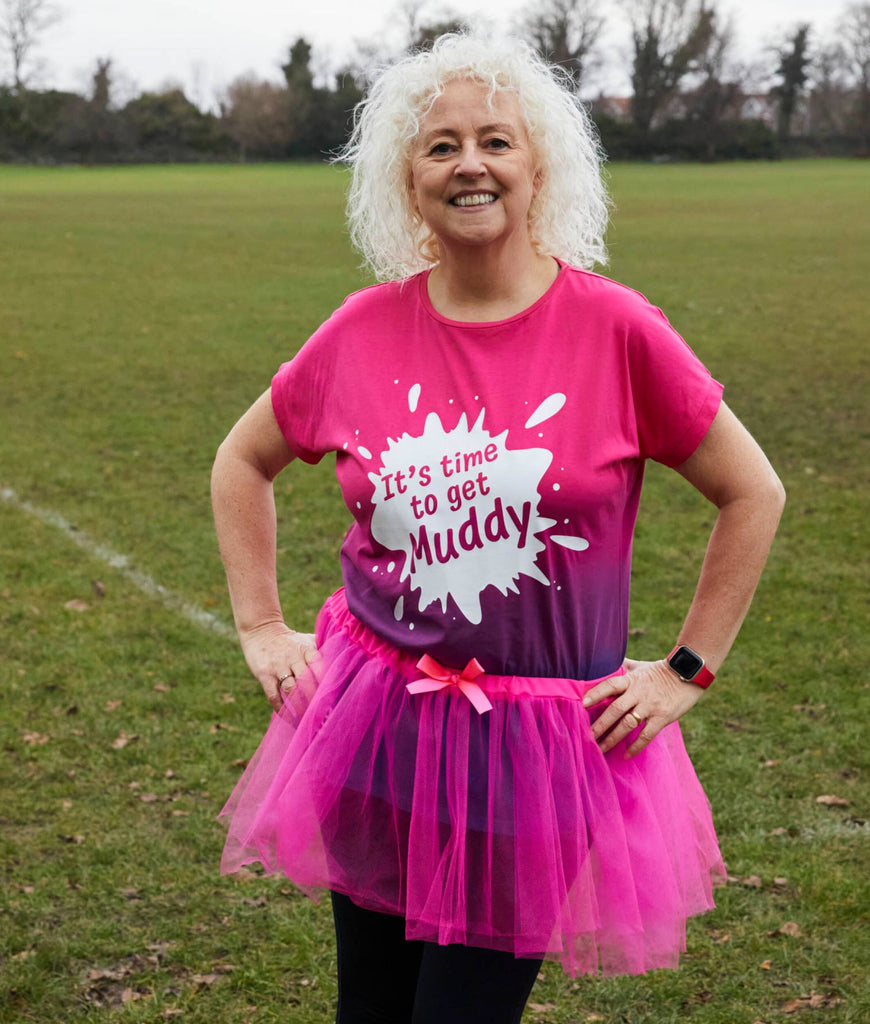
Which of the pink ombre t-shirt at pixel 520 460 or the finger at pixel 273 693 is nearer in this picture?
the pink ombre t-shirt at pixel 520 460

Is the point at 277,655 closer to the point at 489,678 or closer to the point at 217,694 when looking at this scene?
the point at 489,678

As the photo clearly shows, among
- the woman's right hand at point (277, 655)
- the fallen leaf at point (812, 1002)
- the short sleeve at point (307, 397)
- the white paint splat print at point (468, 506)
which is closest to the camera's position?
the white paint splat print at point (468, 506)

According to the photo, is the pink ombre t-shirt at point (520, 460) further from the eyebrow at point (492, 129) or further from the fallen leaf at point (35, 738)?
the fallen leaf at point (35, 738)

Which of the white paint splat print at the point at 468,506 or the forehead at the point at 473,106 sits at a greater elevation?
the forehead at the point at 473,106

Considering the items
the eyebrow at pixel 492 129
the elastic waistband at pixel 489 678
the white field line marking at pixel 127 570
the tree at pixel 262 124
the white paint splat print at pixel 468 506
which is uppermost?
the tree at pixel 262 124

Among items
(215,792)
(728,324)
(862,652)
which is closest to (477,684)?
(215,792)

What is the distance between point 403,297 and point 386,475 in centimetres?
38

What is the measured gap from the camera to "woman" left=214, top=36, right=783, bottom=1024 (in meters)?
2.19

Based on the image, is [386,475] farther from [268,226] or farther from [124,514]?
[268,226]

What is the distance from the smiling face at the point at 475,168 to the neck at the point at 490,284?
3 cm

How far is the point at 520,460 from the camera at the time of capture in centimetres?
216

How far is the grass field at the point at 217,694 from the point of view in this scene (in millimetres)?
3719

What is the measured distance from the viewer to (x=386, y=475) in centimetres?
226

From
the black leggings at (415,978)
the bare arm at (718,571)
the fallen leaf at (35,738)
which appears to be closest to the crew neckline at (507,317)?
the bare arm at (718,571)
